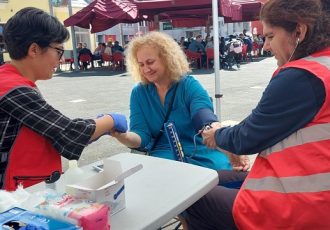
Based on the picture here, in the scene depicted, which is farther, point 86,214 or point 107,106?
point 107,106

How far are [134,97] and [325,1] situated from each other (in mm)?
1566

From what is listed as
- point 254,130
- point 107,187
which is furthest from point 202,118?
point 107,187

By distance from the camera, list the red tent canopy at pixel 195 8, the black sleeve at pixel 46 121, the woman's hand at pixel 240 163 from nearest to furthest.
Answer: the black sleeve at pixel 46 121 < the woman's hand at pixel 240 163 < the red tent canopy at pixel 195 8

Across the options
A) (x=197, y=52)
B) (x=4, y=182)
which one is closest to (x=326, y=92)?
(x=4, y=182)

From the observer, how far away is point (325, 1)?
1.47 meters

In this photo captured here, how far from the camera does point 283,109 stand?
1.38 m

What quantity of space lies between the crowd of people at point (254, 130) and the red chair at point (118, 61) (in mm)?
16729

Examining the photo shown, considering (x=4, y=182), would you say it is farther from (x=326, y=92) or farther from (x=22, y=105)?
(x=326, y=92)

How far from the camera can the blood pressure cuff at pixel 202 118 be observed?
2422 mm

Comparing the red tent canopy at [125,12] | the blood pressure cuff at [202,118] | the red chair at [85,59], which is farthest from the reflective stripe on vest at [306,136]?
the red chair at [85,59]

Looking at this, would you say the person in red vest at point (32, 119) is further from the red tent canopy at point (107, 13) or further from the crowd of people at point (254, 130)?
the red tent canopy at point (107, 13)

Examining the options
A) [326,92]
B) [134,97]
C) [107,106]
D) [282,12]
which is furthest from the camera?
[107,106]

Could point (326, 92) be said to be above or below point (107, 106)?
above

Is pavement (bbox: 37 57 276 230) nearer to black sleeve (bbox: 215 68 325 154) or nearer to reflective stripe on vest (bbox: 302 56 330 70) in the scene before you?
black sleeve (bbox: 215 68 325 154)
